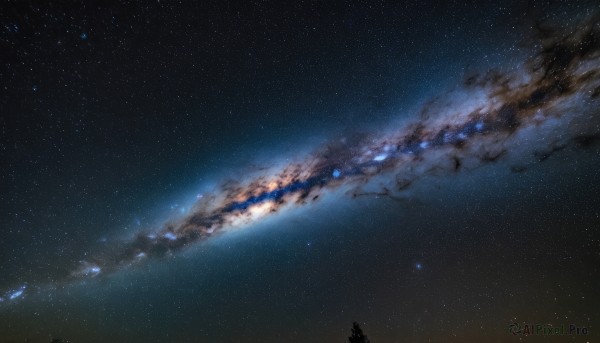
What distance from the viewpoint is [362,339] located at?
17281 millimetres

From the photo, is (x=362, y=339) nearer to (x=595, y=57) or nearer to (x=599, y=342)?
(x=595, y=57)

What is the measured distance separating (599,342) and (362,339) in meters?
24.6

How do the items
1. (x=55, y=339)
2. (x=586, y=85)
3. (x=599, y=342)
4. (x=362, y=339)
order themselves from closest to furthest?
(x=586, y=85) → (x=362, y=339) → (x=599, y=342) → (x=55, y=339)

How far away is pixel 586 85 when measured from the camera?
544 inches

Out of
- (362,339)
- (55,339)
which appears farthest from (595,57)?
(55,339)

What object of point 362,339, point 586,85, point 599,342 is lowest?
point 599,342

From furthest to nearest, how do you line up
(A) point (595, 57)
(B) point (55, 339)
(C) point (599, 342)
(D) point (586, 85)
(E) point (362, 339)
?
(B) point (55, 339) → (C) point (599, 342) → (E) point (362, 339) → (D) point (586, 85) → (A) point (595, 57)

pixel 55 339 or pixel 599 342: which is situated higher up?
pixel 55 339

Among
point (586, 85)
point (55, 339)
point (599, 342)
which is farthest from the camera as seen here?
point (55, 339)

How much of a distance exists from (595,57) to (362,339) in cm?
1894

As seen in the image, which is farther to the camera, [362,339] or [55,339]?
[55,339]

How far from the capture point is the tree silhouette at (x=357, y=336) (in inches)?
681

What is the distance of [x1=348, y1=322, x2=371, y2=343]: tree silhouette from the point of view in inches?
681

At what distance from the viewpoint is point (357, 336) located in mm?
17422
